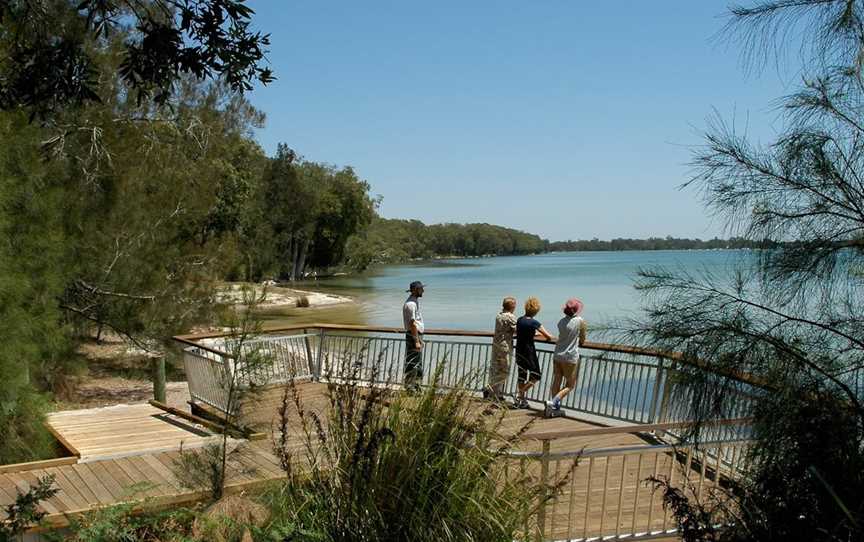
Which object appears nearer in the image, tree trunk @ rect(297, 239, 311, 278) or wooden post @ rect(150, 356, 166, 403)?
wooden post @ rect(150, 356, 166, 403)

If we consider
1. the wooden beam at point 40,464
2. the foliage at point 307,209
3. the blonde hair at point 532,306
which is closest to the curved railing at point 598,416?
the blonde hair at point 532,306

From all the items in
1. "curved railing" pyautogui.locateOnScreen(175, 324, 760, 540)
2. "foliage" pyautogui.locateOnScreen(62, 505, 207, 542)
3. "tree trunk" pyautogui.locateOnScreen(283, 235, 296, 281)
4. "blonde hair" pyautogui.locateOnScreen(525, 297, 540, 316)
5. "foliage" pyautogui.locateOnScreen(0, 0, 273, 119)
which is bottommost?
"tree trunk" pyautogui.locateOnScreen(283, 235, 296, 281)

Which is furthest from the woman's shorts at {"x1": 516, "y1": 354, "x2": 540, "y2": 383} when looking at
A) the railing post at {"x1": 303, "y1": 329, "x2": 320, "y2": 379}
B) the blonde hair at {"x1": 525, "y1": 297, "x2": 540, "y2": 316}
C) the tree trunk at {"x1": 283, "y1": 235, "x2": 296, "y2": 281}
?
the tree trunk at {"x1": 283, "y1": 235, "x2": 296, "y2": 281}

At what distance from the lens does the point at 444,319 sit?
4531 centimetres

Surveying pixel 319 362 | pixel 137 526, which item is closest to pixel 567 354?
pixel 319 362

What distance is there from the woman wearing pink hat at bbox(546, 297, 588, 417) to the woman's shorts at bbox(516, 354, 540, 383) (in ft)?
1.11

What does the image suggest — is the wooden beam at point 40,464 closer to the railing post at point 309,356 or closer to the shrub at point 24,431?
the shrub at point 24,431

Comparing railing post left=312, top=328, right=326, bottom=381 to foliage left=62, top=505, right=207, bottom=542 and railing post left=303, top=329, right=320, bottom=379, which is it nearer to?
railing post left=303, top=329, right=320, bottom=379

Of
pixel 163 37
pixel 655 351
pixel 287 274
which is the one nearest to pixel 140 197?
pixel 163 37

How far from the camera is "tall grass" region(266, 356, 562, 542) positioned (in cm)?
429

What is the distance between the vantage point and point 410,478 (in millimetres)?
4332

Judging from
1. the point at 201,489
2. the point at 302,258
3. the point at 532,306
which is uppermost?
the point at 532,306

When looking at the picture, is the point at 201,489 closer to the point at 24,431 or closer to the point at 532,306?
the point at 24,431

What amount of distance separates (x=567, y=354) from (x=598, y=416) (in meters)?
1.11
